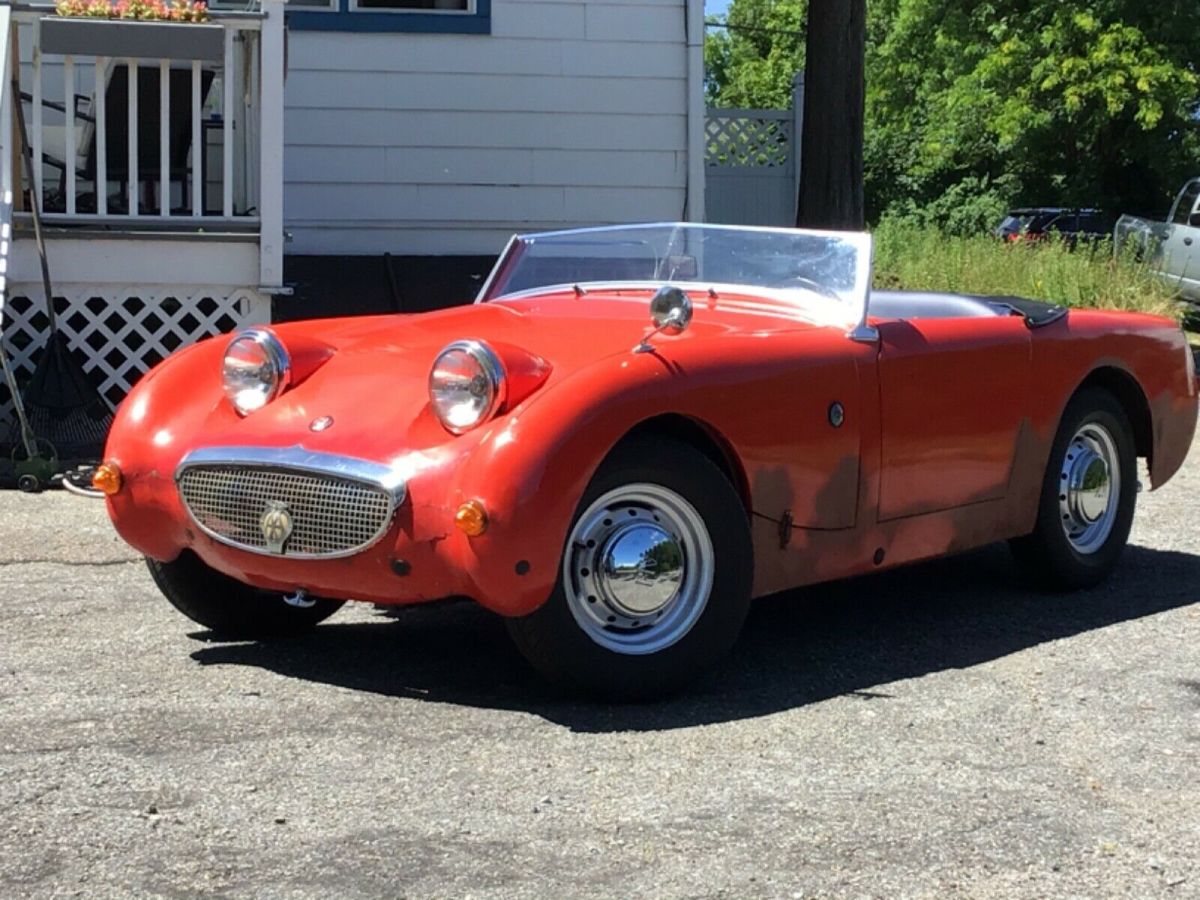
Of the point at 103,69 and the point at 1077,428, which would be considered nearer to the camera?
the point at 1077,428

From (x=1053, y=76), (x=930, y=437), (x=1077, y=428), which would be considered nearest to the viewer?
(x=930, y=437)

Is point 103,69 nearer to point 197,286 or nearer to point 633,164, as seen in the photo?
point 197,286

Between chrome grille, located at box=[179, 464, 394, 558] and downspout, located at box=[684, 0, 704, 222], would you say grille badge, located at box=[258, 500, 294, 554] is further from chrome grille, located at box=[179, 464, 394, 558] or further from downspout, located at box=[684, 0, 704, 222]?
downspout, located at box=[684, 0, 704, 222]

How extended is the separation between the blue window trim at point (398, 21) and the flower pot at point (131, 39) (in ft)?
8.59

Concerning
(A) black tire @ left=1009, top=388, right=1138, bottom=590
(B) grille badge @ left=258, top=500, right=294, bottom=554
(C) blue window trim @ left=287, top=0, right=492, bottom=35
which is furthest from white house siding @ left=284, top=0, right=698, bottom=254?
(B) grille badge @ left=258, top=500, right=294, bottom=554

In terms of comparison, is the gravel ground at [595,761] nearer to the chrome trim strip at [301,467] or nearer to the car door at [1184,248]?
the chrome trim strip at [301,467]

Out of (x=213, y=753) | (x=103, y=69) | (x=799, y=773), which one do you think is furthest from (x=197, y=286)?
(x=799, y=773)

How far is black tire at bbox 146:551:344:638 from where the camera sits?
4.97 m

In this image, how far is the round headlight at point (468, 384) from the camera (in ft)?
13.8

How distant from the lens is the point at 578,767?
386 cm

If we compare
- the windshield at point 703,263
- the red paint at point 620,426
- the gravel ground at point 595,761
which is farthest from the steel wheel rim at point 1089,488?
the windshield at point 703,263

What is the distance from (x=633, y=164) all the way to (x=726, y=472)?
7535 mm

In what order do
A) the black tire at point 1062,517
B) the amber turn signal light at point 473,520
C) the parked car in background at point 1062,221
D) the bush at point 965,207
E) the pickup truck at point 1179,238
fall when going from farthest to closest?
the bush at point 965,207 < the parked car in background at point 1062,221 < the pickup truck at point 1179,238 < the black tire at point 1062,517 < the amber turn signal light at point 473,520

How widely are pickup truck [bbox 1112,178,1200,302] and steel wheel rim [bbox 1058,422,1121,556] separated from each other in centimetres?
1238
